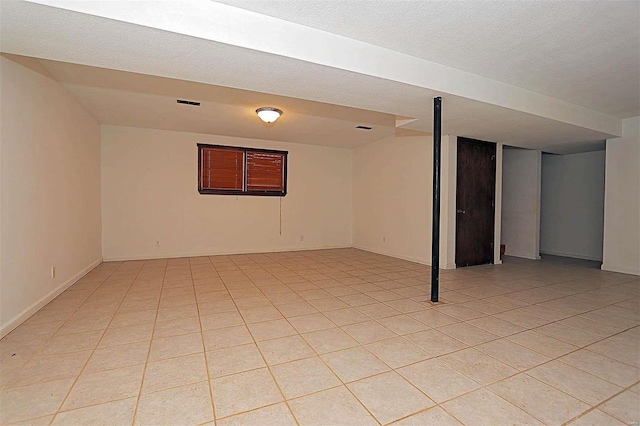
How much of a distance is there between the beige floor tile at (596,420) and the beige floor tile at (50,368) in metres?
3.00

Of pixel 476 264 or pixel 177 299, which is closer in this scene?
pixel 177 299

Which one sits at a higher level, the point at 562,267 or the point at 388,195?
the point at 388,195

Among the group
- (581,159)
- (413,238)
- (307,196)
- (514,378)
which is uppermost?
(581,159)

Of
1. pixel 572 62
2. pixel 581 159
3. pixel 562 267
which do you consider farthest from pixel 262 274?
pixel 581 159

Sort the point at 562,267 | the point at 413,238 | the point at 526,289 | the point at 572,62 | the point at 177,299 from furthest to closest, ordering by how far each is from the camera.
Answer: the point at 413,238 < the point at 562,267 < the point at 526,289 < the point at 177,299 < the point at 572,62

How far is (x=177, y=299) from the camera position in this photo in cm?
365

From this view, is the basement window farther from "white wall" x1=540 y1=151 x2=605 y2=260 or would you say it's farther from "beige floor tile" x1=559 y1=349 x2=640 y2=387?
"white wall" x1=540 y1=151 x2=605 y2=260

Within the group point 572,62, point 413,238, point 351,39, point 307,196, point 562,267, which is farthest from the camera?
point 307,196

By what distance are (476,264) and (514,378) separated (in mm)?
4335

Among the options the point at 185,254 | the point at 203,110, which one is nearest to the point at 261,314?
→ the point at 203,110

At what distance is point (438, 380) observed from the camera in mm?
2010

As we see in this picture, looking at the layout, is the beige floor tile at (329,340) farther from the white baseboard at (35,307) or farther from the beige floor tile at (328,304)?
the white baseboard at (35,307)

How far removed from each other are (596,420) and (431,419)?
0.88m

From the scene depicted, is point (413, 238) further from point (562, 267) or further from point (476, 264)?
point (562, 267)
